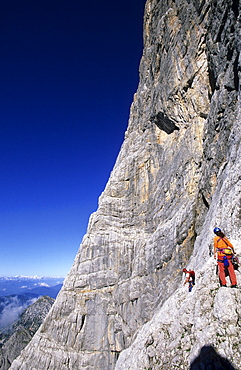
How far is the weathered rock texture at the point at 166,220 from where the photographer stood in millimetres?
10469

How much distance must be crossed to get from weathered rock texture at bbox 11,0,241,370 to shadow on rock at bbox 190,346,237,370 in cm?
17

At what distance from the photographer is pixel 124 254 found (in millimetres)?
34656

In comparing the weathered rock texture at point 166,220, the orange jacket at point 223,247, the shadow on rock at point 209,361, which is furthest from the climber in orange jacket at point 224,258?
the shadow on rock at point 209,361

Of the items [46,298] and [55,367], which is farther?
[46,298]

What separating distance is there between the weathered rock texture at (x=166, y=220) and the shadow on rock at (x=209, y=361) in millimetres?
165

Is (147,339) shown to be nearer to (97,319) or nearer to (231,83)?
(231,83)

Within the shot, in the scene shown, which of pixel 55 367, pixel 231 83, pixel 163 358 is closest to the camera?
pixel 163 358

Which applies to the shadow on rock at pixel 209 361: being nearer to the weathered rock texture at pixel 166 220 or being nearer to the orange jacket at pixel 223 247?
the weathered rock texture at pixel 166 220

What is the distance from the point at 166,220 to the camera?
2897 centimetres

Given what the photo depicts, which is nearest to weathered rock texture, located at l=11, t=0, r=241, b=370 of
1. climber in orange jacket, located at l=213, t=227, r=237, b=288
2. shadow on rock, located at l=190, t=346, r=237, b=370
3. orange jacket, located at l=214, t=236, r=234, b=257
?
shadow on rock, located at l=190, t=346, r=237, b=370

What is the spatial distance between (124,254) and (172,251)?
11198 millimetres

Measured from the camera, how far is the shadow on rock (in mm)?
7316

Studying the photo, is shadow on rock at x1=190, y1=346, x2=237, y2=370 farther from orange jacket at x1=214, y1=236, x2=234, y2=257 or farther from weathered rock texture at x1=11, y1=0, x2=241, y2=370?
orange jacket at x1=214, y1=236, x2=234, y2=257

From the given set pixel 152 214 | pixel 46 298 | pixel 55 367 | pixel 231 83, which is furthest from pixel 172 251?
pixel 46 298
